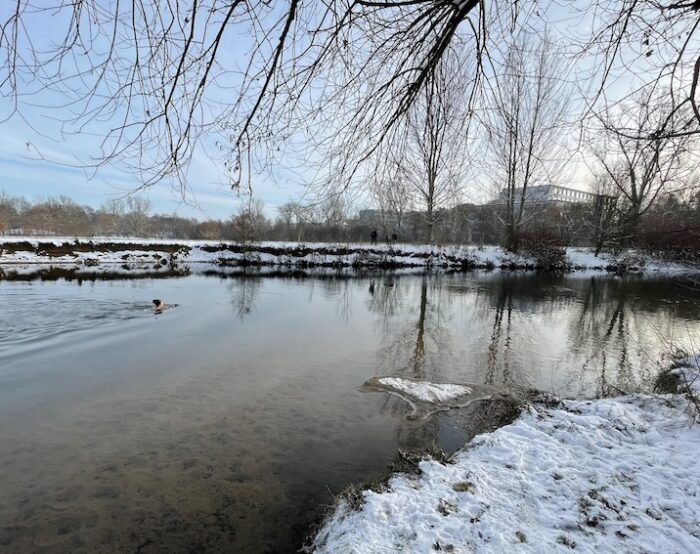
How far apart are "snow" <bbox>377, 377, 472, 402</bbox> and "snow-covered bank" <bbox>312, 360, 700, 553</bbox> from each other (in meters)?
1.44

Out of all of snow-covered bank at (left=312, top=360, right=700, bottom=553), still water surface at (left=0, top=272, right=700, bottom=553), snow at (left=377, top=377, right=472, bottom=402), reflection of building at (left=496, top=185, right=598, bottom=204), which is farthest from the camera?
reflection of building at (left=496, top=185, right=598, bottom=204)

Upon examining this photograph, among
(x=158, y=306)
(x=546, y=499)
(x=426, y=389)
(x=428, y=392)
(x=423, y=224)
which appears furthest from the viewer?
(x=423, y=224)

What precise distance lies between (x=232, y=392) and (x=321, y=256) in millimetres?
25867

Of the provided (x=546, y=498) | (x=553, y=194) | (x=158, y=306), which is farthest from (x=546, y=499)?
(x=158, y=306)

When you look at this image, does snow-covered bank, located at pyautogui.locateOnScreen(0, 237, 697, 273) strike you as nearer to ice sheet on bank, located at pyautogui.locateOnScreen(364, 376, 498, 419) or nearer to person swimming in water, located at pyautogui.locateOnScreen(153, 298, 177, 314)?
person swimming in water, located at pyautogui.locateOnScreen(153, 298, 177, 314)

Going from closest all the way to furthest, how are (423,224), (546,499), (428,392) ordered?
(546,499) → (428,392) → (423,224)

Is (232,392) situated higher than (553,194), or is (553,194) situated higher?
(553,194)

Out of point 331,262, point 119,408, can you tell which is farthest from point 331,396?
point 331,262

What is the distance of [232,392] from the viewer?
5.82m

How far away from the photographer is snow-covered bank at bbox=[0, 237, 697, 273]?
29.1 meters

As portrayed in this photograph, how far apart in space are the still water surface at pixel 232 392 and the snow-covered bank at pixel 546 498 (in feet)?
2.13

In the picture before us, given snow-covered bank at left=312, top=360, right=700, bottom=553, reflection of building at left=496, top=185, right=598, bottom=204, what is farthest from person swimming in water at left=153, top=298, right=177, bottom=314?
snow-covered bank at left=312, top=360, right=700, bottom=553

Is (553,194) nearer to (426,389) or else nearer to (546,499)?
(426,389)

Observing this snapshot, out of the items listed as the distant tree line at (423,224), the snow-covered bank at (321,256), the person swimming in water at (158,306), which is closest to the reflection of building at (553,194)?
the distant tree line at (423,224)
